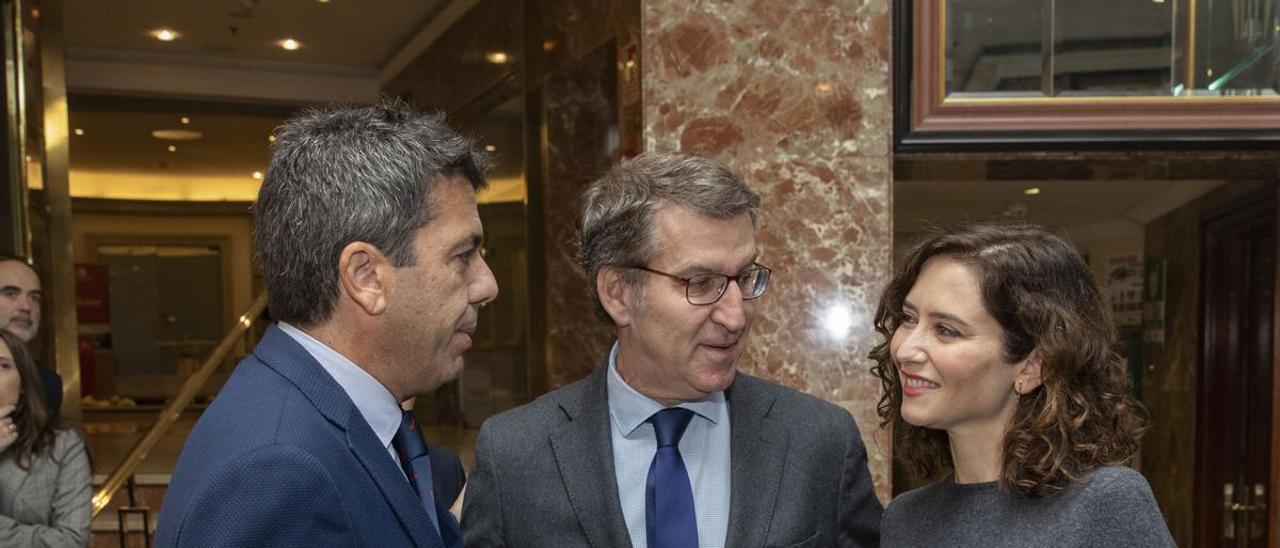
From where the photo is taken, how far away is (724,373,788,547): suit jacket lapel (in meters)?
1.98

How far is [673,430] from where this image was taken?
2.05 metres

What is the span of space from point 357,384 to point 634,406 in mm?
685

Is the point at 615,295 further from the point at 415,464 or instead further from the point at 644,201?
the point at 415,464

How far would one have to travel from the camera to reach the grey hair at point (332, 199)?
1.47 metres

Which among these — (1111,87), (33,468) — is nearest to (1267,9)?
(1111,87)

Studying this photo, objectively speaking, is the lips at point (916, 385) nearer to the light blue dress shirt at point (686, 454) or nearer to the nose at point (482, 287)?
the light blue dress shirt at point (686, 454)

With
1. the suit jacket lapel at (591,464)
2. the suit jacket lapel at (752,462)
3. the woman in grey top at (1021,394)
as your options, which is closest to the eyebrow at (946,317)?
the woman in grey top at (1021,394)

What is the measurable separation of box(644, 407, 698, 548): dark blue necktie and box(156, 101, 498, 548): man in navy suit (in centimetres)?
45

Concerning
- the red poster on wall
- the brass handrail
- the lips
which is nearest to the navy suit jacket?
the lips

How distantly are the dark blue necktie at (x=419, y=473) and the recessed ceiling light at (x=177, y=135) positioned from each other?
12.4 m

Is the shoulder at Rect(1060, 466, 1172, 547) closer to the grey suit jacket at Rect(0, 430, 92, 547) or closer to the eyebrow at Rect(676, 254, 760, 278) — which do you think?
the eyebrow at Rect(676, 254, 760, 278)

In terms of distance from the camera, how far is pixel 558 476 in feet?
6.70

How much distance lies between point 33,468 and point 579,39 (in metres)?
3.35

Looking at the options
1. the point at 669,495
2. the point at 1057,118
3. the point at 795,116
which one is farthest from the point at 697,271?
the point at 1057,118
